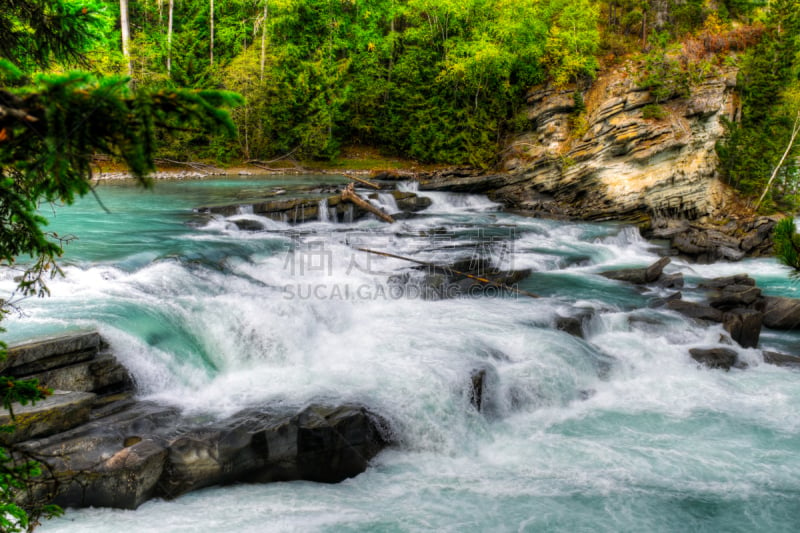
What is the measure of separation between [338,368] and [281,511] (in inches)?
121

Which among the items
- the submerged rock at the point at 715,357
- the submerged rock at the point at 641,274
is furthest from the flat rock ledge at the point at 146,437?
the submerged rock at the point at 641,274

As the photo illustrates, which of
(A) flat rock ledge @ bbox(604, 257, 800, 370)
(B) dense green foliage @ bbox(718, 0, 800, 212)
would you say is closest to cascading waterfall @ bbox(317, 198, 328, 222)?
(A) flat rock ledge @ bbox(604, 257, 800, 370)

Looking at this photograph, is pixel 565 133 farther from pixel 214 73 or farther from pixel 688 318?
pixel 214 73

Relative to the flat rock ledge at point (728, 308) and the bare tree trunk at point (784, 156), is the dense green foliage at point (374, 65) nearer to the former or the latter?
the bare tree trunk at point (784, 156)

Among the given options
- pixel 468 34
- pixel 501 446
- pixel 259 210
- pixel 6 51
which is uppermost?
pixel 468 34

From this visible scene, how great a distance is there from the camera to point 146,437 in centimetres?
655

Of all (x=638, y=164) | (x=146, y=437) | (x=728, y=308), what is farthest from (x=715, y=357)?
(x=638, y=164)

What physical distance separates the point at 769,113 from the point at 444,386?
2631 cm

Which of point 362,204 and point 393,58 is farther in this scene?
point 393,58

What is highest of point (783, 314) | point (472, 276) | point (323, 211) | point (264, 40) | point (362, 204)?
point (264, 40)

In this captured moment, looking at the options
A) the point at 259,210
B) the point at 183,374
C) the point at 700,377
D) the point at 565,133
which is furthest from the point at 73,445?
the point at 565,133

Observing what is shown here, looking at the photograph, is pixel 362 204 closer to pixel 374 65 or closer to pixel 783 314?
pixel 783 314

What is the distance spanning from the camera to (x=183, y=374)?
8234 mm

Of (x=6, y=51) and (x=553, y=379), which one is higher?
(x=6, y=51)
